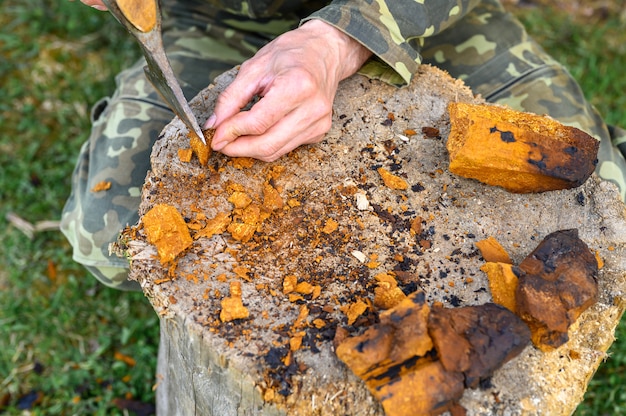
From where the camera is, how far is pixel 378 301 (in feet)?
4.80

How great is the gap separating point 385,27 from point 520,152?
2.14 feet

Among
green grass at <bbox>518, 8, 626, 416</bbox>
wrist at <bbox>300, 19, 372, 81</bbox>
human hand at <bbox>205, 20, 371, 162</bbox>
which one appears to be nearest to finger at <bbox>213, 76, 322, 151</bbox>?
human hand at <bbox>205, 20, 371, 162</bbox>

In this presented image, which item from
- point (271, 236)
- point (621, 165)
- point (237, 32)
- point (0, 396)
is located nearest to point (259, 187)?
point (271, 236)

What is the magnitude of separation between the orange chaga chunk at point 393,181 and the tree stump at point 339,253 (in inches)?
0.4

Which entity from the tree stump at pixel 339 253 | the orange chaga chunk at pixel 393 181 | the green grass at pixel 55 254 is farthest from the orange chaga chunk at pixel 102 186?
the orange chaga chunk at pixel 393 181

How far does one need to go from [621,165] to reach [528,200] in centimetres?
98

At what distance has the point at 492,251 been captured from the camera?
1.57 meters

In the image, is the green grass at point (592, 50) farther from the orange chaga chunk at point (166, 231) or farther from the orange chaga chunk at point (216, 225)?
the orange chaga chunk at point (166, 231)

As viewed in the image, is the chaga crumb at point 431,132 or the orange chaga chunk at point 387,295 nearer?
the orange chaga chunk at point 387,295

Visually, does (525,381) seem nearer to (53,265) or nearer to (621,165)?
(621,165)

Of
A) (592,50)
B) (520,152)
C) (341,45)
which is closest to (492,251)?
(520,152)

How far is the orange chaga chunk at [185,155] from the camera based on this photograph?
1.71 meters

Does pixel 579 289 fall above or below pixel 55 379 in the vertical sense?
above

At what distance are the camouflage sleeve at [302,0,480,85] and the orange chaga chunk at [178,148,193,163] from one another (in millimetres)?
621
